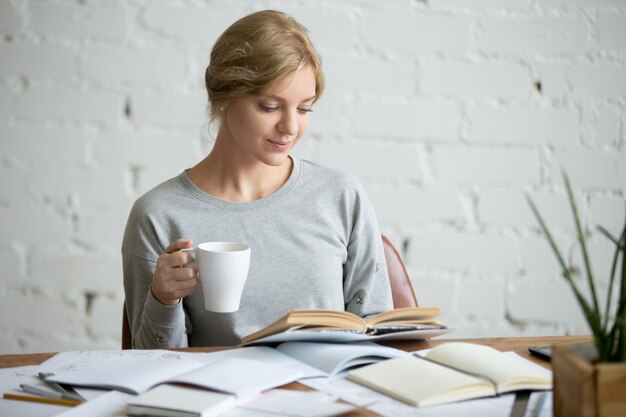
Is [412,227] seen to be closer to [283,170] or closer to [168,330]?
[283,170]

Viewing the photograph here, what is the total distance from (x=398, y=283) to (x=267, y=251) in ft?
0.95

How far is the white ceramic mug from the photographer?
1135 mm

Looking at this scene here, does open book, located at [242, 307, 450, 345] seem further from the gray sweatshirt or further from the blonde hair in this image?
the blonde hair

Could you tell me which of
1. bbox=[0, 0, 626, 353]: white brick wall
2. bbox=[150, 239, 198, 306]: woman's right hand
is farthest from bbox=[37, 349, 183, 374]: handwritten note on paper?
bbox=[0, 0, 626, 353]: white brick wall

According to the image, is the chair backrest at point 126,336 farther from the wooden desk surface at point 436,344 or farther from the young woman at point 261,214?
the wooden desk surface at point 436,344

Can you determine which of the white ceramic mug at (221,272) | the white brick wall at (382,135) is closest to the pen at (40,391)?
the white ceramic mug at (221,272)

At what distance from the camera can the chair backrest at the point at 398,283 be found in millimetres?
1608

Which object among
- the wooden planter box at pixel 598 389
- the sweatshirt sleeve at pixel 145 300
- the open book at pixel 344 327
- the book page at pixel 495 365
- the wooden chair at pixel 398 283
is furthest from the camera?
the wooden chair at pixel 398 283

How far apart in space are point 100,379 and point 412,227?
3.91 feet

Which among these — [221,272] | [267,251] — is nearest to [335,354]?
[221,272]

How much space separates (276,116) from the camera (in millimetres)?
1431

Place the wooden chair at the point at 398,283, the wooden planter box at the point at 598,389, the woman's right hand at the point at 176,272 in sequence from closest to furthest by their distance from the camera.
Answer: the wooden planter box at the point at 598,389 < the woman's right hand at the point at 176,272 < the wooden chair at the point at 398,283

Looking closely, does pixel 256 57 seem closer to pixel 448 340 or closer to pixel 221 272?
pixel 221 272

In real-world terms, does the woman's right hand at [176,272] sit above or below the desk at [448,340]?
above
